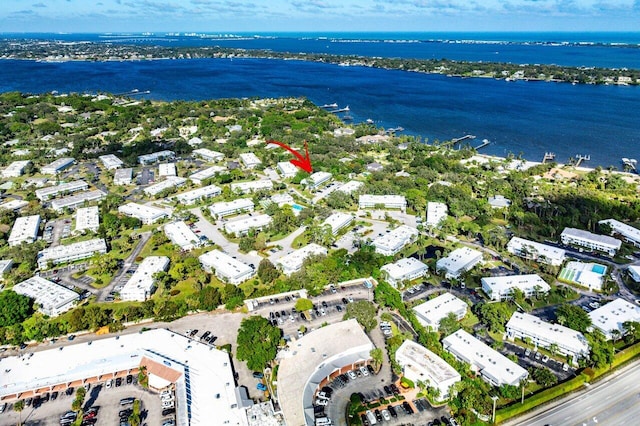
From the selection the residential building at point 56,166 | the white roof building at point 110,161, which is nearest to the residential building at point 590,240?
the white roof building at point 110,161

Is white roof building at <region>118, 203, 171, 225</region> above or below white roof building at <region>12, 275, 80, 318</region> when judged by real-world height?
above

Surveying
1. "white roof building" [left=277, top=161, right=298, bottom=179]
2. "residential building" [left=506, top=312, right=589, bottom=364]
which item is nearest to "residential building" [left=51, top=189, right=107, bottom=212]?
"white roof building" [left=277, top=161, right=298, bottom=179]

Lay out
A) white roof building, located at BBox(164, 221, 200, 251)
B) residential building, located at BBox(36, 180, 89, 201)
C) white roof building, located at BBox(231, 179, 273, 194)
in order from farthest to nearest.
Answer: white roof building, located at BBox(231, 179, 273, 194)
residential building, located at BBox(36, 180, 89, 201)
white roof building, located at BBox(164, 221, 200, 251)

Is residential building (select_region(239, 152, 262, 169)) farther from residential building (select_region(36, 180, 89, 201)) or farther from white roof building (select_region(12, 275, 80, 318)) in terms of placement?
white roof building (select_region(12, 275, 80, 318))

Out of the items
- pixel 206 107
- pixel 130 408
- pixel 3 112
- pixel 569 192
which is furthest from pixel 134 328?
pixel 3 112

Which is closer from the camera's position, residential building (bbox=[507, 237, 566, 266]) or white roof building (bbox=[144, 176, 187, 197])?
residential building (bbox=[507, 237, 566, 266])

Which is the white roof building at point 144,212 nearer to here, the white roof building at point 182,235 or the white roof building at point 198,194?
the white roof building at point 182,235

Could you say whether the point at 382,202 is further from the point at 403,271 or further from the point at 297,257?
the point at 297,257
